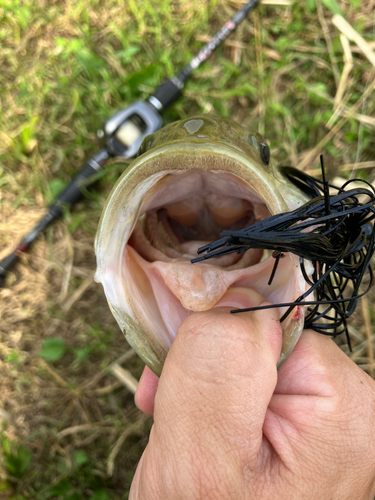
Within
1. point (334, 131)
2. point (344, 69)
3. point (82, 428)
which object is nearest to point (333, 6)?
point (344, 69)

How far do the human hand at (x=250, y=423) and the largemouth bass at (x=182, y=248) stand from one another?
4.9 inches

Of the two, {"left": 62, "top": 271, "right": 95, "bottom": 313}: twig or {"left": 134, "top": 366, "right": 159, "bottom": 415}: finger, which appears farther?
{"left": 62, "top": 271, "right": 95, "bottom": 313}: twig

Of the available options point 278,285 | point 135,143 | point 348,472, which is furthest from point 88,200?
point 348,472

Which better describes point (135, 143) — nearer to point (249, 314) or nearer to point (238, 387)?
point (249, 314)

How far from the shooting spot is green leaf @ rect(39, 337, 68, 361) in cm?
284

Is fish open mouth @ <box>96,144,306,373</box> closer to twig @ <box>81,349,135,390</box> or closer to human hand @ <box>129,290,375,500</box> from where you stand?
human hand @ <box>129,290,375,500</box>

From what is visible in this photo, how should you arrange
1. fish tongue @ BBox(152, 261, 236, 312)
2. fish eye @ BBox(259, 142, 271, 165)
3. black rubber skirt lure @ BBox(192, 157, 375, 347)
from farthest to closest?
fish eye @ BBox(259, 142, 271, 165) < fish tongue @ BBox(152, 261, 236, 312) < black rubber skirt lure @ BBox(192, 157, 375, 347)

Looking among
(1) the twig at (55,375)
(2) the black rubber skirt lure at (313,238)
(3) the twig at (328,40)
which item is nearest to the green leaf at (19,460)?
(1) the twig at (55,375)

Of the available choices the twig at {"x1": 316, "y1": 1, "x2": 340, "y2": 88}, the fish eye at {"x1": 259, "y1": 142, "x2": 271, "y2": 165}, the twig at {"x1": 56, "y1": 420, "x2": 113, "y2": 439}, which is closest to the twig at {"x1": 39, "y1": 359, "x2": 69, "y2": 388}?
the twig at {"x1": 56, "y1": 420, "x2": 113, "y2": 439}

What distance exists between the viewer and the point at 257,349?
1.17 metres

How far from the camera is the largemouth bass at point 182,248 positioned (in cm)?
120

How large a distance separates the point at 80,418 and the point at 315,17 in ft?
11.5

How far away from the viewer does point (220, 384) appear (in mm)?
1162

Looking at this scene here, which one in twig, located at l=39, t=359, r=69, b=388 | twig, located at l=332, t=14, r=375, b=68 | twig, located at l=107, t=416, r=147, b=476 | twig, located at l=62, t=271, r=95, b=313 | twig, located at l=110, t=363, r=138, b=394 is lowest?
twig, located at l=107, t=416, r=147, b=476
